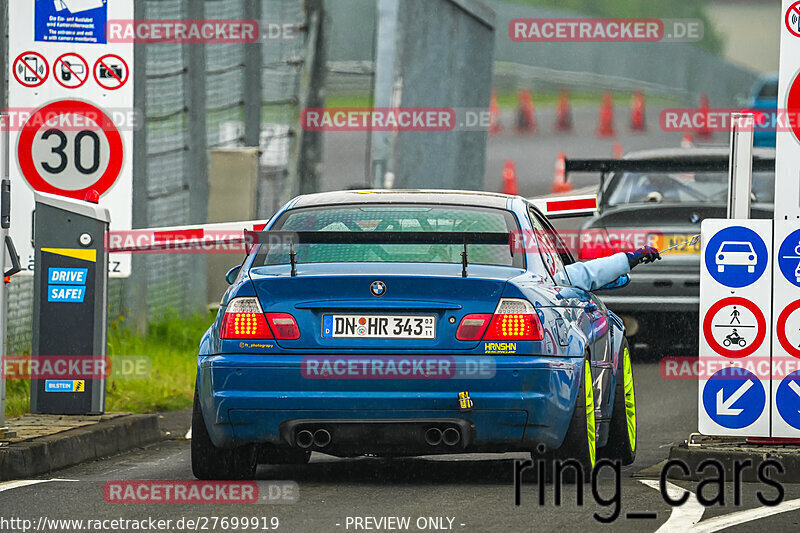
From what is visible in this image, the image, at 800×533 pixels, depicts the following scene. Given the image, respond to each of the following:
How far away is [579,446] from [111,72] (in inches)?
189

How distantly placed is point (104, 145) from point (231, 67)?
7.31 m

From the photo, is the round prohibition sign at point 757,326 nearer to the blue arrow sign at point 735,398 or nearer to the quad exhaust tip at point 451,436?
the blue arrow sign at point 735,398

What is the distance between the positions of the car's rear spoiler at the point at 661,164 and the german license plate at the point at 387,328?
20.9 feet

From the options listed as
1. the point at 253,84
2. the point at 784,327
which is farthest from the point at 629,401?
the point at 253,84

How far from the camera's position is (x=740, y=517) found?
7285mm

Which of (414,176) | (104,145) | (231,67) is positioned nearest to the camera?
(104,145)

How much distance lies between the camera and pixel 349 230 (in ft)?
28.2

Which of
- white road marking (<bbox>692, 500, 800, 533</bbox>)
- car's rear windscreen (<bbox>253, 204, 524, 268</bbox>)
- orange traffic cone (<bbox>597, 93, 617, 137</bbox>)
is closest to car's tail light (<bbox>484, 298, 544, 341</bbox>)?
car's rear windscreen (<bbox>253, 204, 524, 268</bbox>)

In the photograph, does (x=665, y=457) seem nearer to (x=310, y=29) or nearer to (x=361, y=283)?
(x=361, y=283)

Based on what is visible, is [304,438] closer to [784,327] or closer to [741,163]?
[784,327]

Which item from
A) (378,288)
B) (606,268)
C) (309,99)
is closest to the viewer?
(378,288)

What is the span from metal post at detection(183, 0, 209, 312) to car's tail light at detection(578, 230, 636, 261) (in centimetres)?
426

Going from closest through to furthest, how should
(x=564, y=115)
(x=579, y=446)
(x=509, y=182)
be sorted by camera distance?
(x=579, y=446)
(x=509, y=182)
(x=564, y=115)

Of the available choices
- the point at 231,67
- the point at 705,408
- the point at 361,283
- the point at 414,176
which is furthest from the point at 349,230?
the point at 231,67
